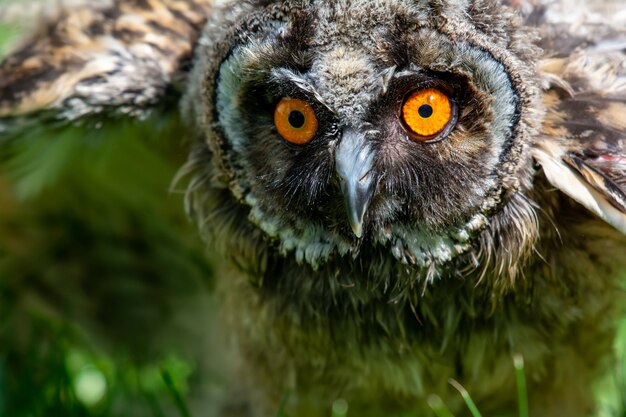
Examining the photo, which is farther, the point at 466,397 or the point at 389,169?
the point at 466,397

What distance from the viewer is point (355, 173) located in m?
2.38

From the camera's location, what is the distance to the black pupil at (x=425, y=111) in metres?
2.45

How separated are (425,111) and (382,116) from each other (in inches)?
4.3

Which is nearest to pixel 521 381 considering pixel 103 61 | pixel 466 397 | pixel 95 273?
pixel 466 397

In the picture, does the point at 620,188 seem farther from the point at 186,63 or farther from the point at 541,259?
the point at 186,63

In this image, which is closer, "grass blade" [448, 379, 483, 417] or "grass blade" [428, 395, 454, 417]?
"grass blade" [448, 379, 483, 417]

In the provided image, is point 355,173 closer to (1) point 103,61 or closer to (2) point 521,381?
(2) point 521,381

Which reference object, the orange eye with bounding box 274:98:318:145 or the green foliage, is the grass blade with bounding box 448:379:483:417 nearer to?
the orange eye with bounding box 274:98:318:145

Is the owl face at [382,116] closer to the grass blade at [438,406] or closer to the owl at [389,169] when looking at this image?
the owl at [389,169]

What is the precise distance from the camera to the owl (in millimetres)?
2463


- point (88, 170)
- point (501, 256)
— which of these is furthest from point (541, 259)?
point (88, 170)

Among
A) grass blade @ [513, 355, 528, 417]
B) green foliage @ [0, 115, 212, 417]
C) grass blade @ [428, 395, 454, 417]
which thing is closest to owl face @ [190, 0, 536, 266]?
grass blade @ [513, 355, 528, 417]

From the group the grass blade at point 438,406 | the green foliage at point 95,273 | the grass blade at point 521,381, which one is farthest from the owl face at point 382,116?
the green foliage at point 95,273

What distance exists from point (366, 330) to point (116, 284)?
1.49 meters
